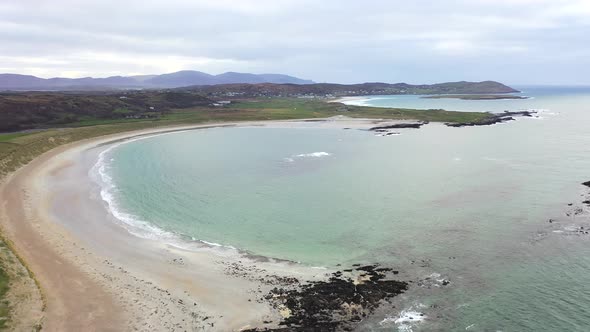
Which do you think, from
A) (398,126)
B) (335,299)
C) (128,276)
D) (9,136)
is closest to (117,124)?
(9,136)

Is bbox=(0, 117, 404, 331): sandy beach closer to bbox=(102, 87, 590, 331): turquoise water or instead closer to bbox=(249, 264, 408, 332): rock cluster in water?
bbox=(249, 264, 408, 332): rock cluster in water

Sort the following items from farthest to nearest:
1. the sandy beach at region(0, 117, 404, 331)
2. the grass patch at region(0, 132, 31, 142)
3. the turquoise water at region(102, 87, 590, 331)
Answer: the grass patch at region(0, 132, 31, 142) < the turquoise water at region(102, 87, 590, 331) < the sandy beach at region(0, 117, 404, 331)

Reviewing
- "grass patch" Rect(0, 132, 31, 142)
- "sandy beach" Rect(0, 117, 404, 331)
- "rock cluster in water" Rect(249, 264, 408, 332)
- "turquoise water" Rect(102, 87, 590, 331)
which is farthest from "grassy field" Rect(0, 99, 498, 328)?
"rock cluster in water" Rect(249, 264, 408, 332)

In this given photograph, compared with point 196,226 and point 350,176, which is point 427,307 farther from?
point 350,176

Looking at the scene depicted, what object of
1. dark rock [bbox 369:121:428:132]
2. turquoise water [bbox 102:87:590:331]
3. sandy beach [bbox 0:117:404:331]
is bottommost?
sandy beach [bbox 0:117:404:331]

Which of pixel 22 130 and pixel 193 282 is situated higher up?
pixel 22 130

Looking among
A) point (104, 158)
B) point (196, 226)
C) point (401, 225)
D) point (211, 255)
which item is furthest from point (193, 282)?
Result: point (104, 158)

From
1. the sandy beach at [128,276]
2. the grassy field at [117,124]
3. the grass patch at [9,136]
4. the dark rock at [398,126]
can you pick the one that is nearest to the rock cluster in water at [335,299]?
the sandy beach at [128,276]
